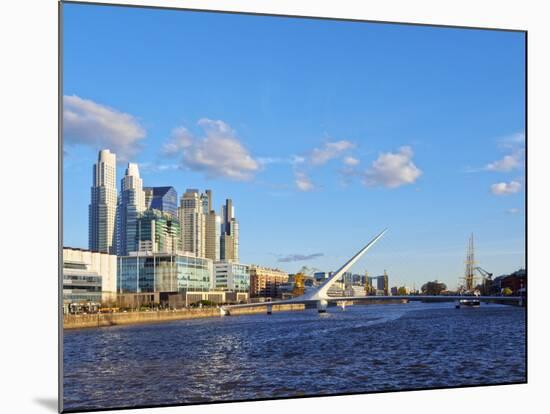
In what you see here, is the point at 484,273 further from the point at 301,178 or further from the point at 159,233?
the point at 159,233

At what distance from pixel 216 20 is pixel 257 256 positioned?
5540mm

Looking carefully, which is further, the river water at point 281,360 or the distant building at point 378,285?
the distant building at point 378,285

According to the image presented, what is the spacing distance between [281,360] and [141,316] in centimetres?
1011

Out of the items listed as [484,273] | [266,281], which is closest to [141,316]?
[266,281]

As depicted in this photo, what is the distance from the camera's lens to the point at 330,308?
942 inches

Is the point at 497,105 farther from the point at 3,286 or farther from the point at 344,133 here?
the point at 3,286

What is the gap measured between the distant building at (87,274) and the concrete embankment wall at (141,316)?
0.38 metres

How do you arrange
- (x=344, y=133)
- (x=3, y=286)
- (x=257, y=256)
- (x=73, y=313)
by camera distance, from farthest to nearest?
(x=73, y=313) < (x=257, y=256) < (x=344, y=133) < (x=3, y=286)

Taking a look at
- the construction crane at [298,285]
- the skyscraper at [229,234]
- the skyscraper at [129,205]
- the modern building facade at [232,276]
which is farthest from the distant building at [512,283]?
the construction crane at [298,285]

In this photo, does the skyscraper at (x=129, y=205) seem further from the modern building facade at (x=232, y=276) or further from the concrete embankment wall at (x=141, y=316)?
the modern building facade at (x=232, y=276)

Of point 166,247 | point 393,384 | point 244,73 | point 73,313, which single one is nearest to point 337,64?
point 244,73

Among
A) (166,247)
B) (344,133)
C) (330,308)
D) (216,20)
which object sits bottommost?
(330,308)

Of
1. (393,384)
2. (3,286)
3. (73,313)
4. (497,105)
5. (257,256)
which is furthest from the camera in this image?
(73,313)

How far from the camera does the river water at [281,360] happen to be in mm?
7551
